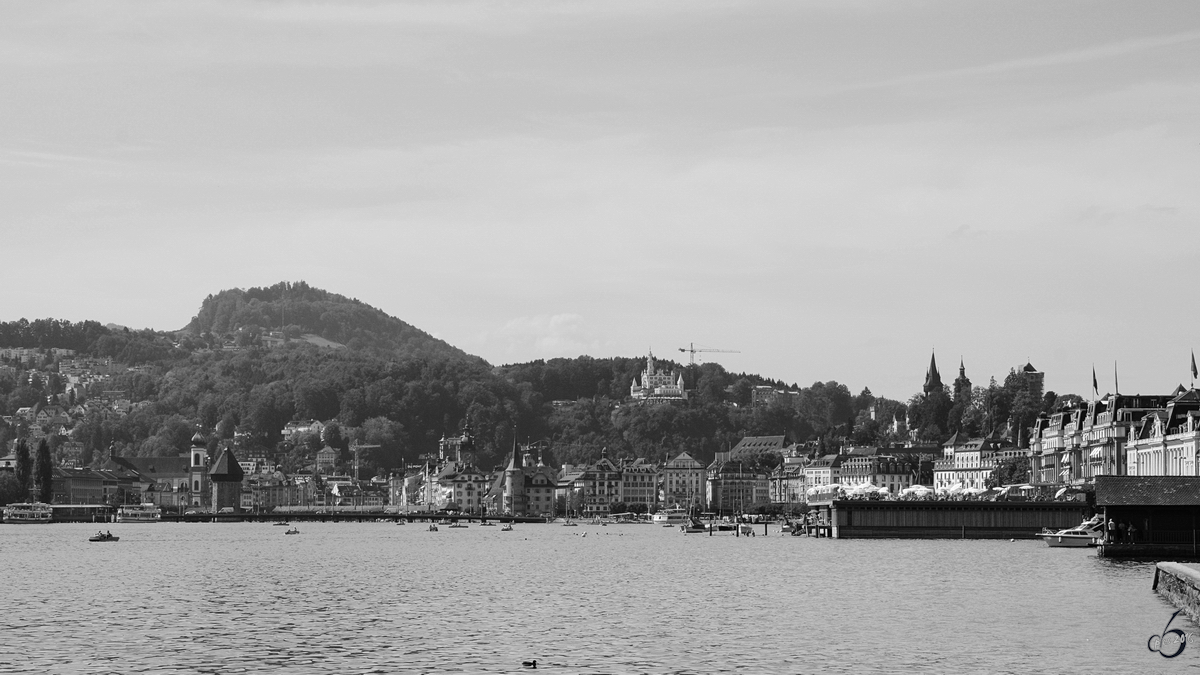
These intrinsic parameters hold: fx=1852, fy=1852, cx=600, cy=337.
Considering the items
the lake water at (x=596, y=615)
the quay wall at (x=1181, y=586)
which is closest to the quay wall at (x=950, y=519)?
the lake water at (x=596, y=615)

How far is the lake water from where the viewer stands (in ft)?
158

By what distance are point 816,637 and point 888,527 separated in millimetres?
88010

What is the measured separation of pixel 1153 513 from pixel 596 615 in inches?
1663

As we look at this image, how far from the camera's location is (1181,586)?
2227 inches

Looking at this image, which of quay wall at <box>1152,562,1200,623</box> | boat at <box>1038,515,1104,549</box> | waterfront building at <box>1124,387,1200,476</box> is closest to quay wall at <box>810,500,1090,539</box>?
waterfront building at <box>1124,387,1200,476</box>

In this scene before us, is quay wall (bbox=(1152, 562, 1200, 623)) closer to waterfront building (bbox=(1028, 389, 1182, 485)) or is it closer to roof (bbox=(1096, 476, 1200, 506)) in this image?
roof (bbox=(1096, 476, 1200, 506))

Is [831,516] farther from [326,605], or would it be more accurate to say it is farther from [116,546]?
[326,605]

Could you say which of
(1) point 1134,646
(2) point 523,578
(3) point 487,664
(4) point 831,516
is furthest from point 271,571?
(4) point 831,516

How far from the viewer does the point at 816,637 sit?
53812 mm

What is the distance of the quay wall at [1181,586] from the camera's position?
5278 cm
